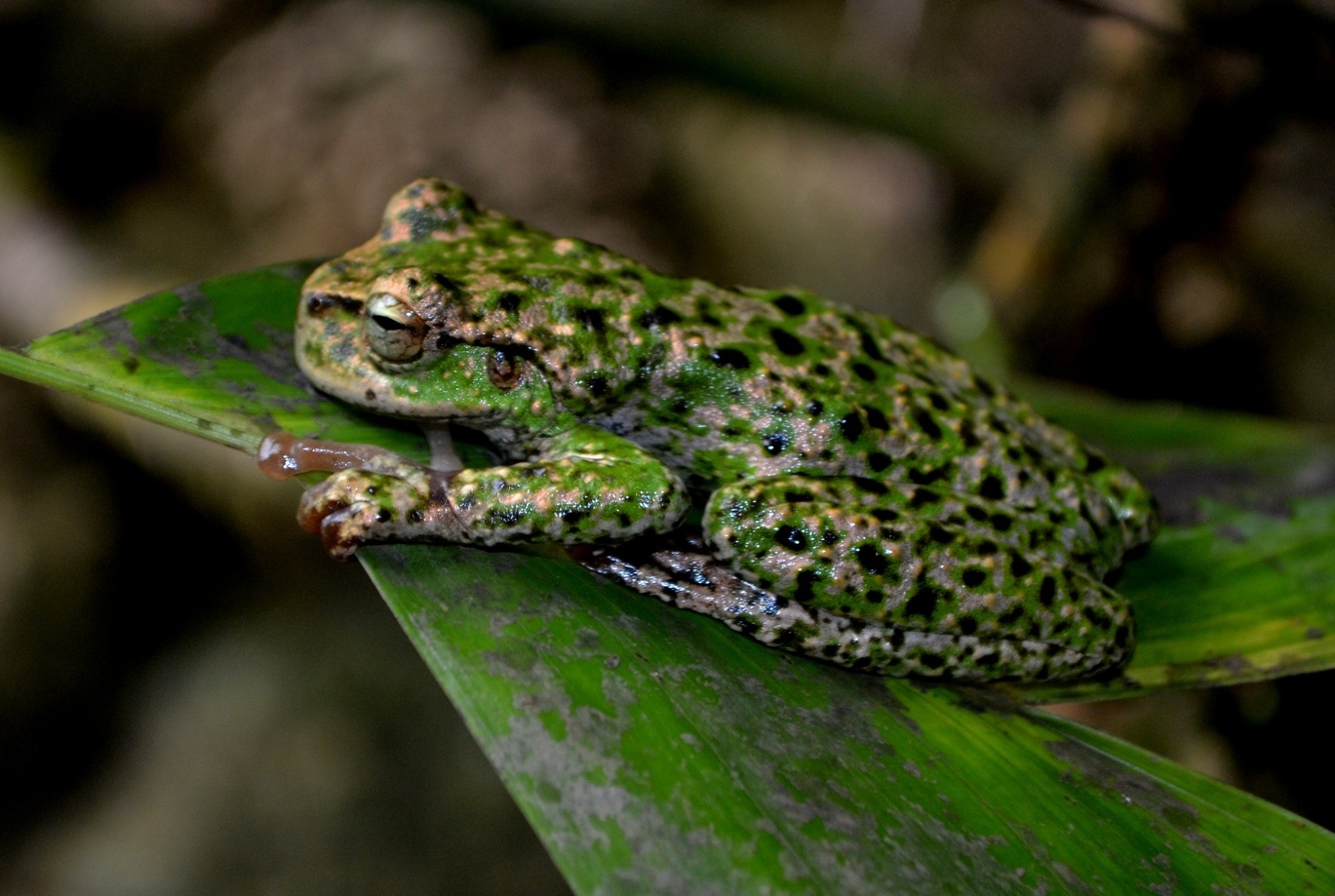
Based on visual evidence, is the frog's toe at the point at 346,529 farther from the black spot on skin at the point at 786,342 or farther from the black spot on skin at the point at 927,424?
the black spot on skin at the point at 927,424

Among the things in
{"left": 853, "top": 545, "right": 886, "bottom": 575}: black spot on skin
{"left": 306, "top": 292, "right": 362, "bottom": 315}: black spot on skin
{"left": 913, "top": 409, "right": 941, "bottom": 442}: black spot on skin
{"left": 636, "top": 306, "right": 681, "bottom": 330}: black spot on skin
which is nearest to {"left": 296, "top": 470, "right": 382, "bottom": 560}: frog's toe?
{"left": 306, "top": 292, "right": 362, "bottom": 315}: black spot on skin

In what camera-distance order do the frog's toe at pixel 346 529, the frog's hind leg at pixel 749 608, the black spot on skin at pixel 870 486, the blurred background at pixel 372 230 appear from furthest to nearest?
the blurred background at pixel 372 230, the black spot on skin at pixel 870 486, the frog's hind leg at pixel 749 608, the frog's toe at pixel 346 529

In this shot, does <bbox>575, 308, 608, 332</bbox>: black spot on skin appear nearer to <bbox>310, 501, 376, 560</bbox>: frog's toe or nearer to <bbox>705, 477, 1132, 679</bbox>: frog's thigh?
<bbox>705, 477, 1132, 679</bbox>: frog's thigh

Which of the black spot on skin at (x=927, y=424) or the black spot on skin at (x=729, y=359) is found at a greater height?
the black spot on skin at (x=729, y=359)

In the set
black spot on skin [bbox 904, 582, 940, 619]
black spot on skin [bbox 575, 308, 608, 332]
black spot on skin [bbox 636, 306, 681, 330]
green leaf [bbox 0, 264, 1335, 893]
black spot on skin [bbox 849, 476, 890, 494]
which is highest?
black spot on skin [bbox 636, 306, 681, 330]

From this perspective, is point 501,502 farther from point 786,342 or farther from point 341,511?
point 786,342

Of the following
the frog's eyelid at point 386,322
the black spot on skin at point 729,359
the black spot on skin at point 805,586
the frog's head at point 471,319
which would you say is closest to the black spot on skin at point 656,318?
the frog's head at point 471,319
